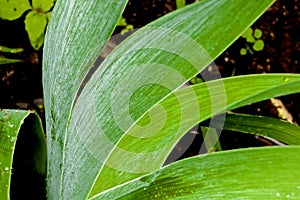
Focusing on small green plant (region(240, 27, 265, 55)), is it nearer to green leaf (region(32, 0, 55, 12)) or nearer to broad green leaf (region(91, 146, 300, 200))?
green leaf (region(32, 0, 55, 12))

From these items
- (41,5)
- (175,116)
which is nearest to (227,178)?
(175,116)

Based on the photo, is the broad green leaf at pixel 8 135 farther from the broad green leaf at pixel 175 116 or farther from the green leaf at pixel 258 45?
the green leaf at pixel 258 45

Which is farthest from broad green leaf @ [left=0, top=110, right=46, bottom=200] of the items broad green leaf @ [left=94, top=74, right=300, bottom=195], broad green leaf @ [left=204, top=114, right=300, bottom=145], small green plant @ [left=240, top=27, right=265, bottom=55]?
small green plant @ [left=240, top=27, right=265, bottom=55]

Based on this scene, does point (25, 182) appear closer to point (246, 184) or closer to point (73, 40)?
point (73, 40)

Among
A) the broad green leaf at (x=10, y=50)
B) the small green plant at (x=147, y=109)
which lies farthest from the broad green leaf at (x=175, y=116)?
the broad green leaf at (x=10, y=50)

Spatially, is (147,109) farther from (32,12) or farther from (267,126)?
(32,12)

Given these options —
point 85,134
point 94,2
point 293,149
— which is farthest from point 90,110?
point 293,149
